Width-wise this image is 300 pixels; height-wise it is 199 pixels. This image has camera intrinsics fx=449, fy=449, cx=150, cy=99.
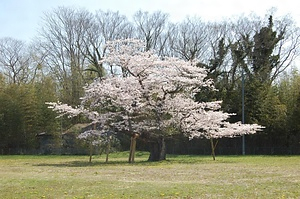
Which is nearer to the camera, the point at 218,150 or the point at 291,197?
the point at 291,197

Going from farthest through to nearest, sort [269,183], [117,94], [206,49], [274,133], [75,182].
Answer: [206,49] → [274,133] → [117,94] → [75,182] → [269,183]

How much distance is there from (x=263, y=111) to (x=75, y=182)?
23.4 meters

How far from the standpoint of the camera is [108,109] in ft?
83.6

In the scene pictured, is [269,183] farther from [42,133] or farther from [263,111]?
[42,133]

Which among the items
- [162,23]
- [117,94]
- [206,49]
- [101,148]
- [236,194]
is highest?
[162,23]

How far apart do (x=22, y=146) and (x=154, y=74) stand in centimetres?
1882

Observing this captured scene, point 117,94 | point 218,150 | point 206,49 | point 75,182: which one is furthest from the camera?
point 206,49

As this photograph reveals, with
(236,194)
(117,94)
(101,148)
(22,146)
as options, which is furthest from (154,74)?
(22,146)

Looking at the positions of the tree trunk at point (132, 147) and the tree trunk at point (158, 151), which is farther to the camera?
the tree trunk at point (158, 151)

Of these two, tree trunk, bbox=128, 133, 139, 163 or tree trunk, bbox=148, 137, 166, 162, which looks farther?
tree trunk, bbox=148, 137, 166, 162

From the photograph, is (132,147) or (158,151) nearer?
(132,147)

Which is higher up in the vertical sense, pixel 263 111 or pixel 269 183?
pixel 263 111

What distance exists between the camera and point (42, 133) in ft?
123

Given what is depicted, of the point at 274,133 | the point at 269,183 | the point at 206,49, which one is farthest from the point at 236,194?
the point at 206,49
